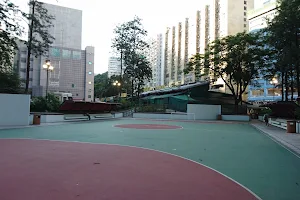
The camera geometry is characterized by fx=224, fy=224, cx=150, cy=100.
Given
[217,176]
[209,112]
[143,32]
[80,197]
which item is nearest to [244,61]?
[209,112]

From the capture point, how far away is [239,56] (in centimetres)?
2766

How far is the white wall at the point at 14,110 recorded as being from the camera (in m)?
13.8

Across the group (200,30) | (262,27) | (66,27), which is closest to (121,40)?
(66,27)

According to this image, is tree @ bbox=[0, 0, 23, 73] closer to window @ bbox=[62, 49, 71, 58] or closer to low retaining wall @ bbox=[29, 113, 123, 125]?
low retaining wall @ bbox=[29, 113, 123, 125]

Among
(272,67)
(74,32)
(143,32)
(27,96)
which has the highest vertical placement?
(74,32)

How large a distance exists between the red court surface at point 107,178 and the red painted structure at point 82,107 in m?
12.9

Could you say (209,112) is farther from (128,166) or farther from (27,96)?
(128,166)

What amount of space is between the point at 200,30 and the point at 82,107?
72.2m

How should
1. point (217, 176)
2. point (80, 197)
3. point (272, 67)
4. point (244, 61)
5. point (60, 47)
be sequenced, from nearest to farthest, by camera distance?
1. point (80, 197)
2. point (217, 176)
3. point (272, 67)
4. point (244, 61)
5. point (60, 47)

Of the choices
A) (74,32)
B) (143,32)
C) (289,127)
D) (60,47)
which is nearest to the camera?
(289,127)

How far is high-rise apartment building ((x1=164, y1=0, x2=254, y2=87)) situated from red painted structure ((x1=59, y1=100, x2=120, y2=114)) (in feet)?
95.5

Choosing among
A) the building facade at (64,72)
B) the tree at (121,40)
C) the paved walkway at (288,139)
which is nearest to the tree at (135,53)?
the tree at (121,40)

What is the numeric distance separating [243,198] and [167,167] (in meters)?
2.19

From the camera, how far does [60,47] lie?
63094 mm
